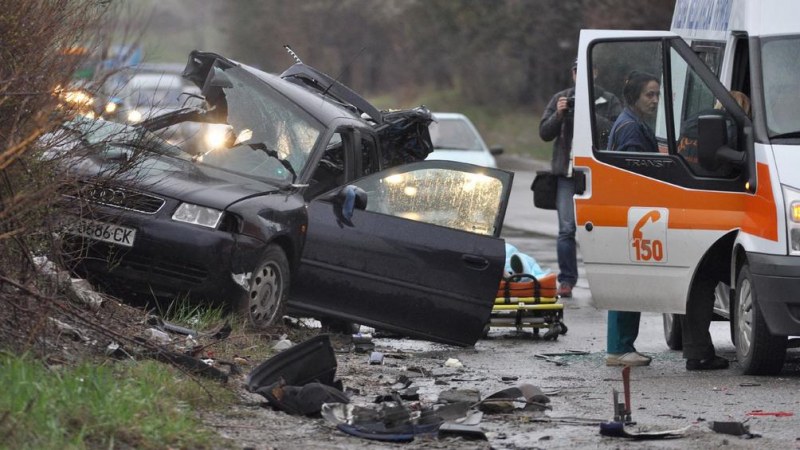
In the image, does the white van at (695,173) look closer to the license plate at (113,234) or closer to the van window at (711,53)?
the van window at (711,53)

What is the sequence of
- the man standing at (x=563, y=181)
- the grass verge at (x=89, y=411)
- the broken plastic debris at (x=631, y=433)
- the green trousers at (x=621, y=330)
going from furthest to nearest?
the man standing at (x=563, y=181) → the green trousers at (x=621, y=330) → the broken plastic debris at (x=631, y=433) → the grass verge at (x=89, y=411)

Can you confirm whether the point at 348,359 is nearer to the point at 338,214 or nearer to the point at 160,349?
the point at 338,214

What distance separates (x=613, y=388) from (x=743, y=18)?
2.40 meters

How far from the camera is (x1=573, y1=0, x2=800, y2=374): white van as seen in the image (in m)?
8.77

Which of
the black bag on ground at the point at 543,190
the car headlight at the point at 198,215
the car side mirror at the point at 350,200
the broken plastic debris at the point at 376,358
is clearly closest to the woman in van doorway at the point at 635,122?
the broken plastic debris at the point at 376,358

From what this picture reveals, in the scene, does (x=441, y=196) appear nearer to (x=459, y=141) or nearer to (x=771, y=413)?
(x=771, y=413)

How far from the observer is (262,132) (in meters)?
10.1

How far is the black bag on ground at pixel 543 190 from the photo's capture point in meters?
12.5

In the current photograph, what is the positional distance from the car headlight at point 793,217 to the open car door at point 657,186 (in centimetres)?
39

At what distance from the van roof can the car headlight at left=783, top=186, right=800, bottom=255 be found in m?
1.09

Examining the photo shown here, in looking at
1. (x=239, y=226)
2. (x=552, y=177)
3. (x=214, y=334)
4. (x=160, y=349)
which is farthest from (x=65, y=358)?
(x=552, y=177)

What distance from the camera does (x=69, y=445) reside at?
17.7 feet

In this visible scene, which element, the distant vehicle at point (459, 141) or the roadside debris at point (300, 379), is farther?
the distant vehicle at point (459, 141)

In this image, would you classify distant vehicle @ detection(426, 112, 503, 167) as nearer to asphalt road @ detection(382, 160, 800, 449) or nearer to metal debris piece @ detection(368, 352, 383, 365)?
asphalt road @ detection(382, 160, 800, 449)
